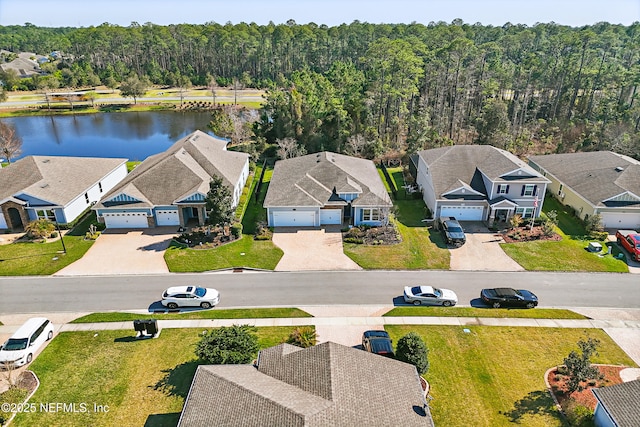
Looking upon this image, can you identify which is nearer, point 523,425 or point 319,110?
point 523,425

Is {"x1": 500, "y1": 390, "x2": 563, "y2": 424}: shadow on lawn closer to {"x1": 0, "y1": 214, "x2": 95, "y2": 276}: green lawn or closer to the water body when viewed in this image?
{"x1": 0, "y1": 214, "x2": 95, "y2": 276}: green lawn

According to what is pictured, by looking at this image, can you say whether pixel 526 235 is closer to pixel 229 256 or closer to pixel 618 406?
pixel 618 406

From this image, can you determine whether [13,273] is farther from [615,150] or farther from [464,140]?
[615,150]

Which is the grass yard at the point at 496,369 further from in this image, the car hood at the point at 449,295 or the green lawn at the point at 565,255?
the green lawn at the point at 565,255

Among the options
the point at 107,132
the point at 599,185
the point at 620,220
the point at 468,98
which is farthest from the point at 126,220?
the point at 468,98

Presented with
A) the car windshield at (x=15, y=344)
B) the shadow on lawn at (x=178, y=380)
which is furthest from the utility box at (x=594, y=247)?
the car windshield at (x=15, y=344)

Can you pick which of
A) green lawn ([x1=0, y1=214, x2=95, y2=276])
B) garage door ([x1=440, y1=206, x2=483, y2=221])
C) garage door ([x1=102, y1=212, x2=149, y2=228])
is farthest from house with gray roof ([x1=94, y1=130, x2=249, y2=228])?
garage door ([x1=440, y1=206, x2=483, y2=221])

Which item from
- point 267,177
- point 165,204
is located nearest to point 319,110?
point 267,177
